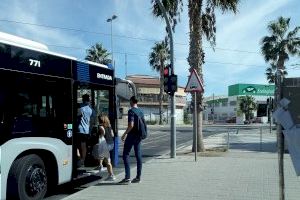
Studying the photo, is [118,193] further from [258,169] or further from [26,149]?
[258,169]

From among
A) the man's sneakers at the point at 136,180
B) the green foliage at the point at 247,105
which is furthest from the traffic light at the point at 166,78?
the green foliage at the point at 247,105

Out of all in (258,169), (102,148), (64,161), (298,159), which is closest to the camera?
(298,159)

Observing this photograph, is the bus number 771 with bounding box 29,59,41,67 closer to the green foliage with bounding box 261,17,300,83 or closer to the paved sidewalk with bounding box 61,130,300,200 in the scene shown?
the paved sidewalk with bounding box 61,130,300,200

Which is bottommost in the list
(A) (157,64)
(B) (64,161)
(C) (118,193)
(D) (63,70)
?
(C) (118,193)

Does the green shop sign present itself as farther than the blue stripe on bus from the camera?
Yes

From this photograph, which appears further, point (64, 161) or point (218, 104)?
point (218, 104)

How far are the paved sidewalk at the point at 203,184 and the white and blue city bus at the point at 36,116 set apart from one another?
74 centimetres

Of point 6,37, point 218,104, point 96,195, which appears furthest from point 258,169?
point 218,104

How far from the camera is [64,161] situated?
9.80 meters

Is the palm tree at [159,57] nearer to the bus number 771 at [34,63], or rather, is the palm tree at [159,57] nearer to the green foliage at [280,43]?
the green foliage at [280,43]

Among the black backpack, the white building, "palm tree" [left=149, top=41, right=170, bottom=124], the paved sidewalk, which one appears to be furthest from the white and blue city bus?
the white building

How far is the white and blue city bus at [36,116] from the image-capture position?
8.16 meters

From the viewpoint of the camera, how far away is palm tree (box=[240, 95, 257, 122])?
363 feet

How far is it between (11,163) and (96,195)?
1864 millimetres
